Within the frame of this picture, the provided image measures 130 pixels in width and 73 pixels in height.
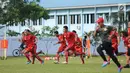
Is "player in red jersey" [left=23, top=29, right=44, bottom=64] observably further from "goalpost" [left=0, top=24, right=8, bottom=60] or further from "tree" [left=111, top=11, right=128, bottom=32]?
"tree" [left=111, top=11, right=128, bottom=32]

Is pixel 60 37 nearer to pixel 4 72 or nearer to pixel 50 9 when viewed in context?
pixel 4 72

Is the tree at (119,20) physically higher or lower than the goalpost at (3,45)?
higher

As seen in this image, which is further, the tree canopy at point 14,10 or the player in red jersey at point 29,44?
the tree canopy at point 14,10

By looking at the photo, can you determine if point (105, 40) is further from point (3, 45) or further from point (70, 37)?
point (3, 45)

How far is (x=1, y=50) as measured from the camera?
37906mm

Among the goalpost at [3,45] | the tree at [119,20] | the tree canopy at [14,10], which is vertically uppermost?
the tree canopy at [14,10]

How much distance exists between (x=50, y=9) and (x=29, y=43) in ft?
164

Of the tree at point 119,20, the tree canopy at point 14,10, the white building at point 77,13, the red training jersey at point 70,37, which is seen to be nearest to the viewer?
the red training jersey at point 70,37

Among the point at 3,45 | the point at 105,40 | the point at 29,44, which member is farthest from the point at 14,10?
the point at 105,40

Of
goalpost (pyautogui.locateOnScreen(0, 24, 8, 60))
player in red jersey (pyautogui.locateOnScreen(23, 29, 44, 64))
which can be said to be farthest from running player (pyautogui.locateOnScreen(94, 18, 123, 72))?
goalpost (pyautogui.locateOnScreen(0, 24, 8, 60))

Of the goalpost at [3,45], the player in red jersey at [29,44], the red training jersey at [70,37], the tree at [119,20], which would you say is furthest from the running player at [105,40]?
the tree at [119,20]

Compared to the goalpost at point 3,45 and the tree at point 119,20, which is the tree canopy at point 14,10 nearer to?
the goalpost at point 3,45

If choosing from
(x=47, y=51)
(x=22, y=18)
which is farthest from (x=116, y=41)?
(x=22, y=18)

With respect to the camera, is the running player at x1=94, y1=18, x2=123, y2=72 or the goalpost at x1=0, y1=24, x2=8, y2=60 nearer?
the running player at x1=94, y1=18, x2=123, y2=72
